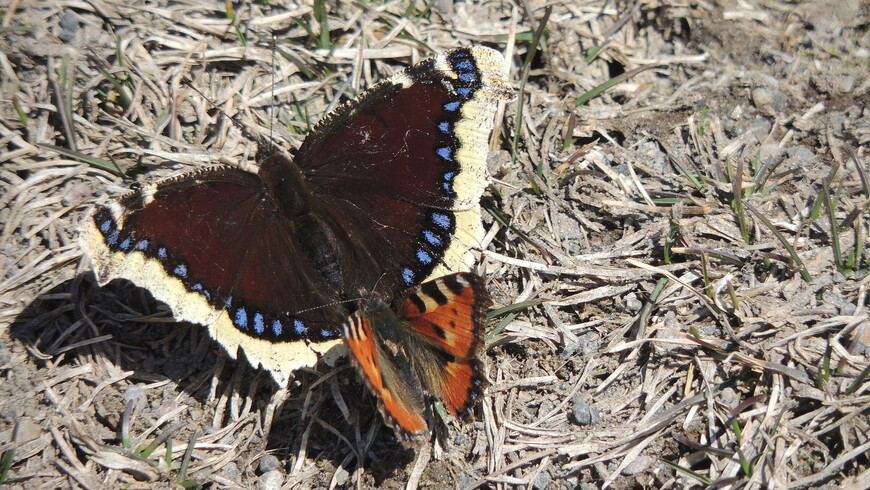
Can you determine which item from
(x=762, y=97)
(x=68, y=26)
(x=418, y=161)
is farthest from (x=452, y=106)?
(x=68, y=26)

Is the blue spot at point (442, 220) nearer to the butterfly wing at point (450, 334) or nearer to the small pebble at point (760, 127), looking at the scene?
the butterfly wing at point (450, 334)

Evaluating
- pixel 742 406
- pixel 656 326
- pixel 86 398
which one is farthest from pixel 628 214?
pixel 86 398

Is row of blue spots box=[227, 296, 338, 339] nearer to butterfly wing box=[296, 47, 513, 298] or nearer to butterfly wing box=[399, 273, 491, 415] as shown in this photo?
butterfly wing box=[296, 47, 513, 298]

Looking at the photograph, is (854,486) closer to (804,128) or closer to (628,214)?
(628,214)

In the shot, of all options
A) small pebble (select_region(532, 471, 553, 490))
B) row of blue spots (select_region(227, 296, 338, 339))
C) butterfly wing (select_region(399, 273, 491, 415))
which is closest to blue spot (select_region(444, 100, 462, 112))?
butterfly wing (select_region(399, 273, 491, 415))

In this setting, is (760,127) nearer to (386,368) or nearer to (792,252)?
(792,252)
